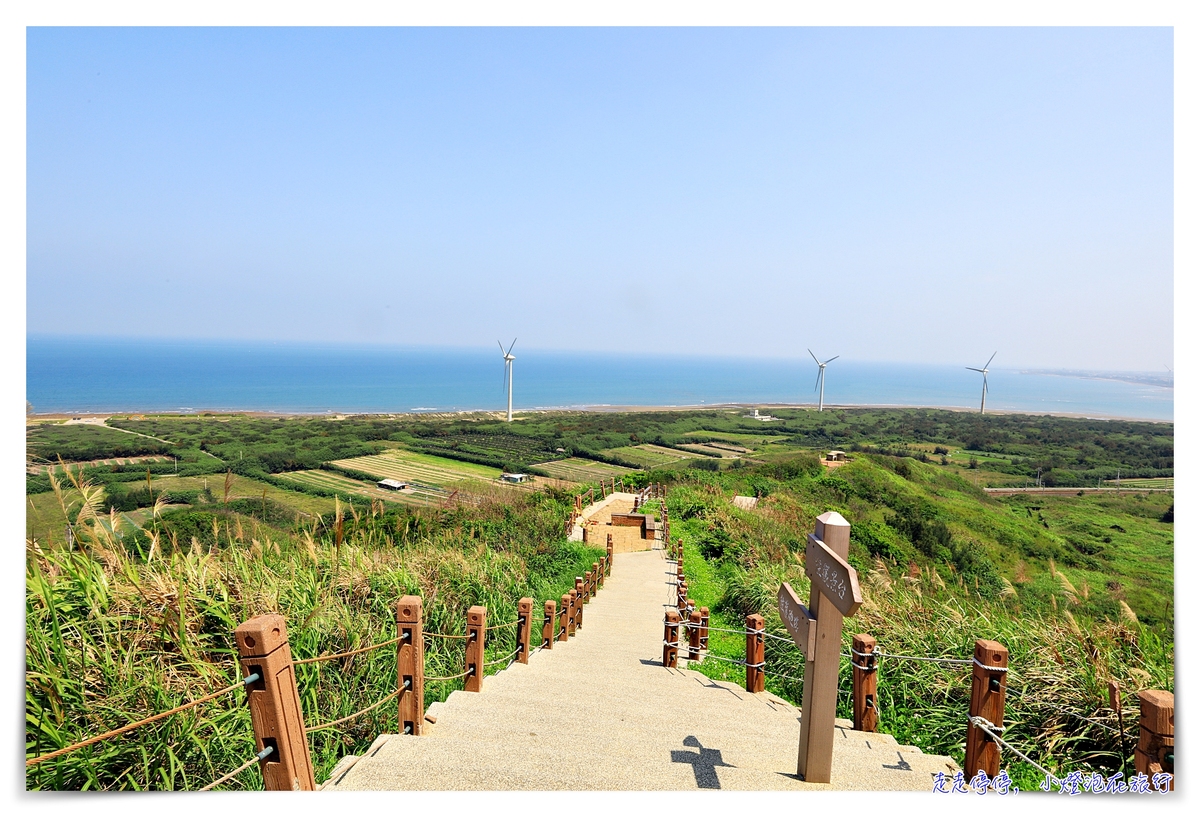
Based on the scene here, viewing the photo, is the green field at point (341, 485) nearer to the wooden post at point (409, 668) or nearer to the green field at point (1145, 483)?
the wooden post at point (409, 668)

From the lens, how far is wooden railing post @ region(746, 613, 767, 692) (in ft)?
18.6

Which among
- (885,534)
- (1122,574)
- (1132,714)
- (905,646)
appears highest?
(1132,714)

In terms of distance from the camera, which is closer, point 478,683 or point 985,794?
point 985,794

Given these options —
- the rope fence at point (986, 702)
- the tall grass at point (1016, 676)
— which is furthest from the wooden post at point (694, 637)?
the rope fence at point (986, 702)

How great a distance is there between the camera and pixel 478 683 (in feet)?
15.2

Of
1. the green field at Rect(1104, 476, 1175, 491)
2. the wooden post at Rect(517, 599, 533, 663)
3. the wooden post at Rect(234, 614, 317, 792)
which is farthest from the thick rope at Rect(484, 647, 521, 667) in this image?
the green field at Rect(1104, 476, 1175, 491)

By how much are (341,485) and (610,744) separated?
36253mm

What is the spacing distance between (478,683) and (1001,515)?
36697mm

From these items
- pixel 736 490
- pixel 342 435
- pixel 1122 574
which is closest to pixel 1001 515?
pixel 1122 574

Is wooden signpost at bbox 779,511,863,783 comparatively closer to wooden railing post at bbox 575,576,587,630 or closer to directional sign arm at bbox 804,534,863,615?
directional sign arm at bbox 804,534,863,615

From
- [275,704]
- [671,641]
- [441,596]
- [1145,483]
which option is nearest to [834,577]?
[275,704]

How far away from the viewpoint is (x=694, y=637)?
711 centimetres

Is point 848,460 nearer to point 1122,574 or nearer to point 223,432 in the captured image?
point 1122,574

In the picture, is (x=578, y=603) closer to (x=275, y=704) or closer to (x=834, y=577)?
(x=834, y=577)
